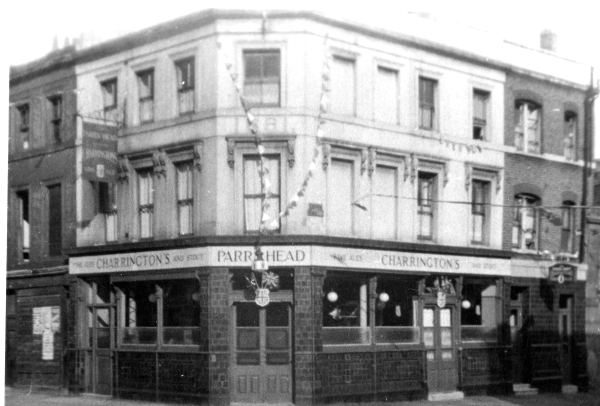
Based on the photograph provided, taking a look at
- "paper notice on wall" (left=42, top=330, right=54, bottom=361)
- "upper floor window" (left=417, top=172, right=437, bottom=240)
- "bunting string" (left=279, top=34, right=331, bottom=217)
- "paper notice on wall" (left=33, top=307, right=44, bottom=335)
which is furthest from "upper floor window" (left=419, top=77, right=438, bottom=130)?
"paper notice on wall" (left=33, top=307, right=44, bottom=335)

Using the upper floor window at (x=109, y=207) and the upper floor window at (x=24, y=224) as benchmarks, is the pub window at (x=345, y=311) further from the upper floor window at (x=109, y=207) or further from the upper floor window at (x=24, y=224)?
the upper floor window at (x=24, y=224)

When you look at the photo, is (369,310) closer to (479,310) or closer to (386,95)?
(479,310)

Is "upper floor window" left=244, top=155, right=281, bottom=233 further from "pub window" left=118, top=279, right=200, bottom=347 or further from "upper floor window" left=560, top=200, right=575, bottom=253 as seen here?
"upper floor window" left=560, top=200, right=575, bottom=253

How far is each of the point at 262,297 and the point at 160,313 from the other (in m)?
2.79

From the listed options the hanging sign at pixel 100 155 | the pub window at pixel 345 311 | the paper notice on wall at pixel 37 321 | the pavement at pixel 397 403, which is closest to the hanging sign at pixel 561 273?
the pavement at pixel 397 403

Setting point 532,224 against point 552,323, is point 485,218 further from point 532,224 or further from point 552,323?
point 552,323

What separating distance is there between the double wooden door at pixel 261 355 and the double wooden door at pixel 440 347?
418cm

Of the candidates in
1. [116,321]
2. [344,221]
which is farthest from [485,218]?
[116,321]

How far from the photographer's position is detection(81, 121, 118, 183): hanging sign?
21.2 metres

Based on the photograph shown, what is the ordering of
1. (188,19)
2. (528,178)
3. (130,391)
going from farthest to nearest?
(528,178) < (130,391) < (188,19)

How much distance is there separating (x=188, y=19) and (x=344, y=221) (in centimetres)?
560

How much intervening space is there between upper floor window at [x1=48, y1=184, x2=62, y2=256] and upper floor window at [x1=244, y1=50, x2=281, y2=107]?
20.8ft

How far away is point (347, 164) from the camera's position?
21.5m

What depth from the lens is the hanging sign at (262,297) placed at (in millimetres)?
20625
